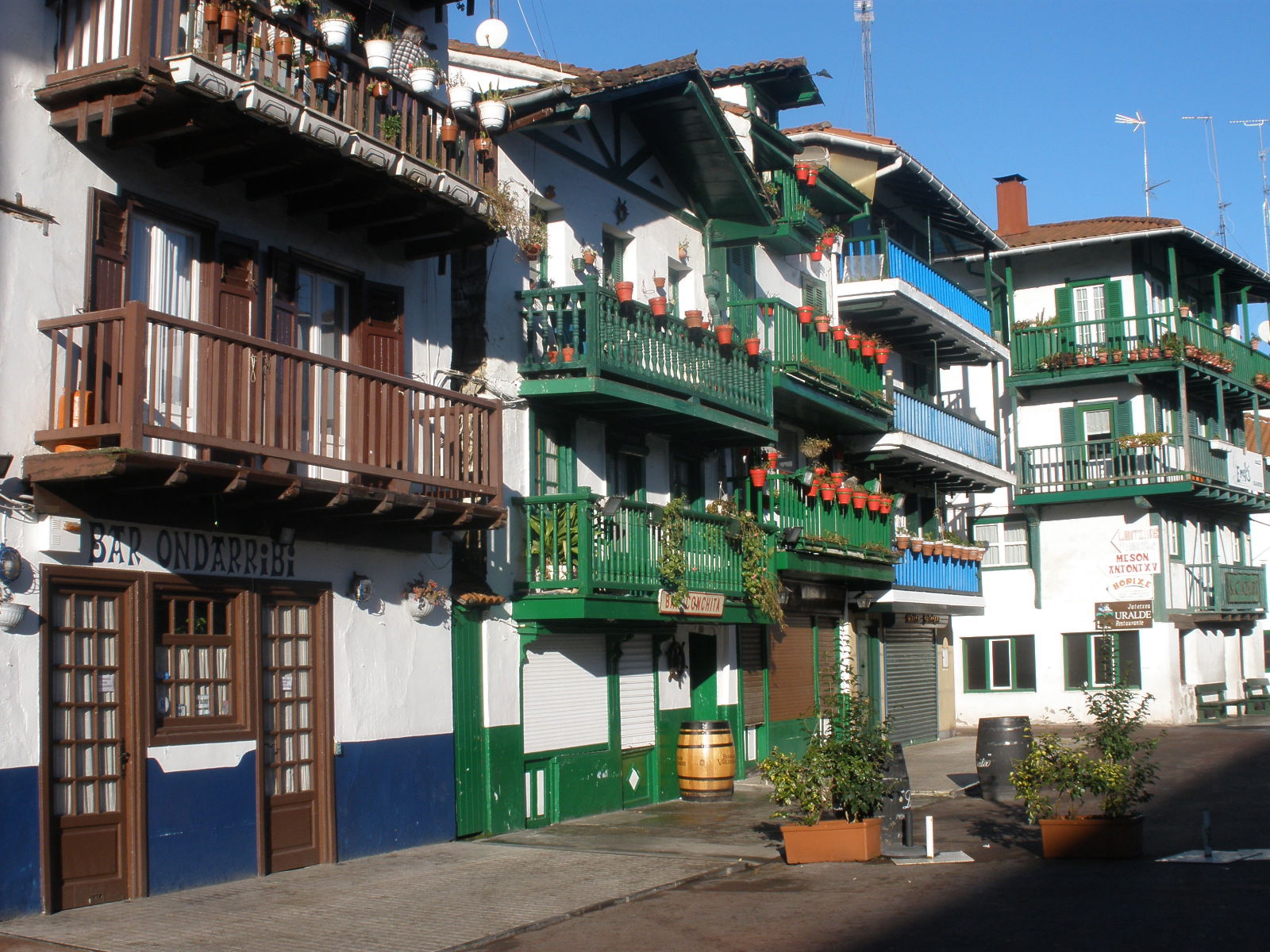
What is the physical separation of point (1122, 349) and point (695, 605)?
19.1 m

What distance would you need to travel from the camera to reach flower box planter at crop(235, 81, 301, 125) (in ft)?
35.6

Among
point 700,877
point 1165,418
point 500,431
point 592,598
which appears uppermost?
point 1165,418

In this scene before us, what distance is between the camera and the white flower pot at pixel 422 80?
Result: 43.9ft

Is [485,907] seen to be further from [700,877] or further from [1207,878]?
[1207,878]

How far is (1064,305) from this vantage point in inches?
1371

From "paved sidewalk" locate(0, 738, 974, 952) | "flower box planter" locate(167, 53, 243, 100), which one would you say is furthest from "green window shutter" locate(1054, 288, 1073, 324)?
"flower box planter" locate(167, 53, 243, 100)

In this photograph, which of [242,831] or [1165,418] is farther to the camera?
[1165,418]

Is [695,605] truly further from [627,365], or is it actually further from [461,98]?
[461,98]

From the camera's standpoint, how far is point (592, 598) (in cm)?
1544

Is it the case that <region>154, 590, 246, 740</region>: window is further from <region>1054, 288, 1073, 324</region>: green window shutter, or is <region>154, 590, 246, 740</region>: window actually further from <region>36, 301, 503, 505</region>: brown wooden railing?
<region>1054, 288, 1073, 324</region>: green window shutter

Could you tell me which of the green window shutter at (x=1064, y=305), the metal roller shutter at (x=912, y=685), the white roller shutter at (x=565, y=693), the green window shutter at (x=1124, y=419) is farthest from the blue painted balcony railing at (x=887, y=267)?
the white roller shutter at (x=565, y=693)

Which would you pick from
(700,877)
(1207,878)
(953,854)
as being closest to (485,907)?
(700,877)

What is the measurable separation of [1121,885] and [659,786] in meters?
8.08

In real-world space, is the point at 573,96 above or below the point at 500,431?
above
